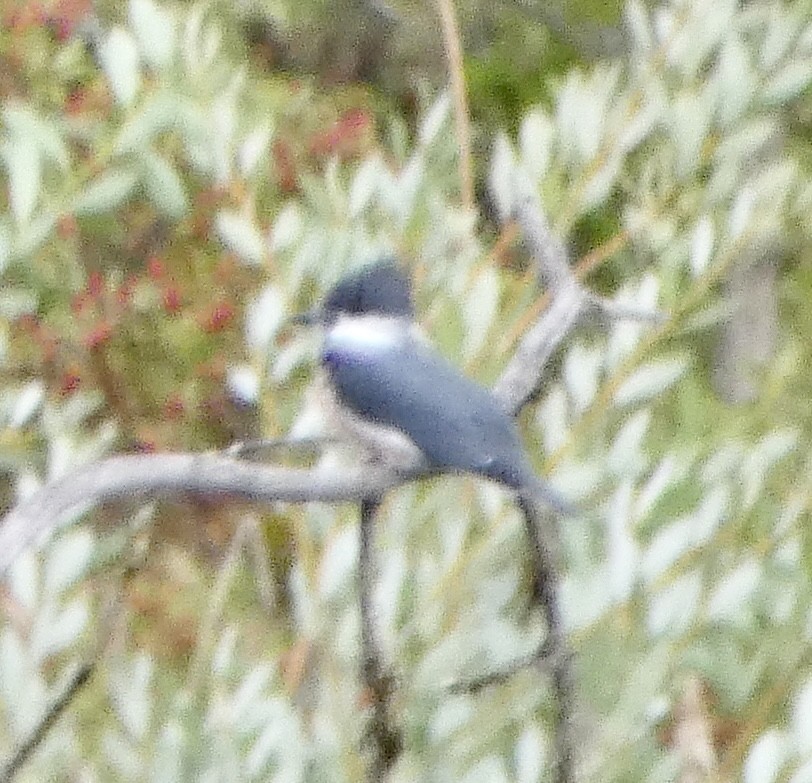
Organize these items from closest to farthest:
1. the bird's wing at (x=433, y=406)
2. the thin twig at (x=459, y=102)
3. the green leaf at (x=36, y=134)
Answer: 1. the bird's wing at (x=433, y=406)
2. the green leaf at (x=36, y=134)
3. the thin twig at (x=459, y=102)

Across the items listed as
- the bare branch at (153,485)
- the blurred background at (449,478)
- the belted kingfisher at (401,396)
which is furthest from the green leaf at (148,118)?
the bare branch at (153,485)

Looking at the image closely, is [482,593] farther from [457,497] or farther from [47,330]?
[47,330]

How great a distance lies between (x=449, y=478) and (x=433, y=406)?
0.22 meters

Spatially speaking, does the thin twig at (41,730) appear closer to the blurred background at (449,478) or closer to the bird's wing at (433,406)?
the blurred background at (449,478)

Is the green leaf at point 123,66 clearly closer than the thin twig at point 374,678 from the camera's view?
No

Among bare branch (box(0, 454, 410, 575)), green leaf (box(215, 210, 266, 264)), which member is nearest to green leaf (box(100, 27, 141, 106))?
green leaf (box(215, 210, 266, 264))

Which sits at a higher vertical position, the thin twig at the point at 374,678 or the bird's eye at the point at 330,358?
the bird's eye at the point at 330,358

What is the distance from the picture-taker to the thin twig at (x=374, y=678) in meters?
0.70

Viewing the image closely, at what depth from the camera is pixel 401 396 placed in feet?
2.81

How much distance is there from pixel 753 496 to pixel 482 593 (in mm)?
238

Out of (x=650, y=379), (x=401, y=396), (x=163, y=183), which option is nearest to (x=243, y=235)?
(x=163, y=183)

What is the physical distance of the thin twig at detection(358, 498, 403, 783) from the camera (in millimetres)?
696

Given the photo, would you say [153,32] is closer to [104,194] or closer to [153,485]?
[104,194]

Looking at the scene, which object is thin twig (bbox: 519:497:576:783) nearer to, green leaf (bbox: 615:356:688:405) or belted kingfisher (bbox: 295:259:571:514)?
belted kingfisher (bbox: 295:259:571:514)
